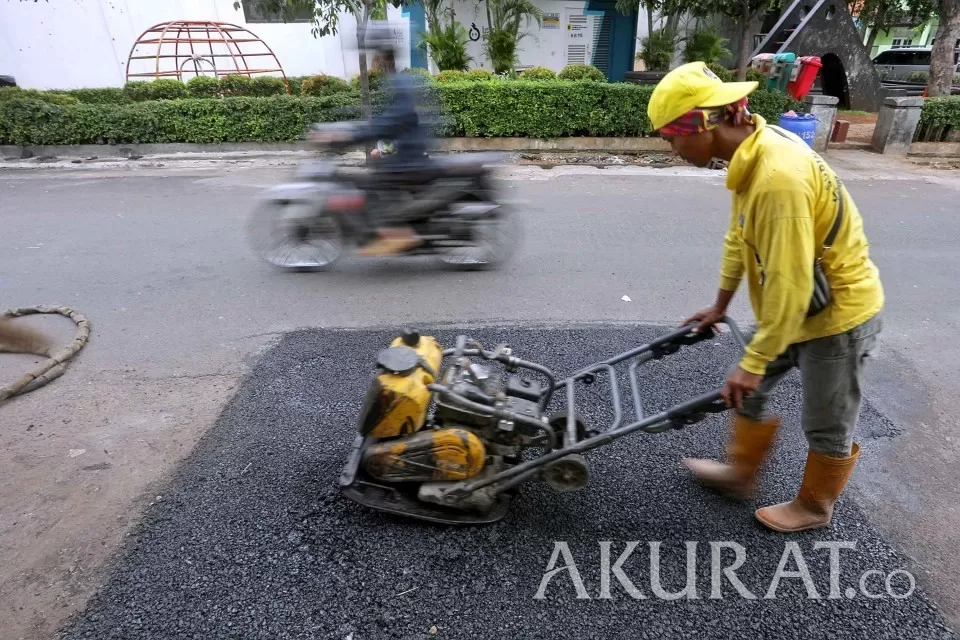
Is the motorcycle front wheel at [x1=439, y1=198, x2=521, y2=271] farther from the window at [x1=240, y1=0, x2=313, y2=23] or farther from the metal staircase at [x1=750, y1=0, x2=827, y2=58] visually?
the metal staircase at [x1=750, y1=0, x2=827, y2=58]

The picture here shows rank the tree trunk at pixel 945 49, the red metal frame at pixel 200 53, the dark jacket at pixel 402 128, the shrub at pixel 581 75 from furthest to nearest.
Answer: the red metal frame at pixel 200 53 → the shrub at pixel 581 75 → the tree trunk at pixel 945 49 → the dark jacket at pixel 402 128

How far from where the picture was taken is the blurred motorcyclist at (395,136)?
4832 millimetres

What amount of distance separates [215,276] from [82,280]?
1106mm

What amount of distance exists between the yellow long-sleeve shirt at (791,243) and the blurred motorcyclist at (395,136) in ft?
11.1

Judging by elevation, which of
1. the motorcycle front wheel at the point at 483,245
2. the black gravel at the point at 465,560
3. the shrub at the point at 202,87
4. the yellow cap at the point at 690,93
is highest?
the yellow cap at the point at 690,93

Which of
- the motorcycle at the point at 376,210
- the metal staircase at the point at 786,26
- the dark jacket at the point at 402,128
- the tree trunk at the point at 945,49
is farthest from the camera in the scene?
the metal staircase at the point at 786,26

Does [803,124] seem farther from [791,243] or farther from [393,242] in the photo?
[791,243]

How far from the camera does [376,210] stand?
496 centimetres

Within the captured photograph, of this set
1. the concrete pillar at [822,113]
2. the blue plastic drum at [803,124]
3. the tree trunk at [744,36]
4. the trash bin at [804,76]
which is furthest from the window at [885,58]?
the blue plastic drum at [803,124]

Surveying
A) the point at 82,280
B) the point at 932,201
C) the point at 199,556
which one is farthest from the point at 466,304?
the point at 932,201

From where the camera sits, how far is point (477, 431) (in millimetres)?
2287

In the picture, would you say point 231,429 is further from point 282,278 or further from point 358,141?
point 358,141

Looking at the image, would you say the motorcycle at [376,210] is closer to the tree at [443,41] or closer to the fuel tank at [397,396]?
the fuel tank at [397,396]

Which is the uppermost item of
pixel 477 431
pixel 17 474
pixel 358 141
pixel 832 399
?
pixel 358 141
